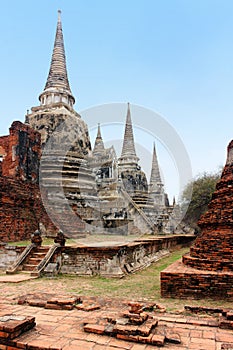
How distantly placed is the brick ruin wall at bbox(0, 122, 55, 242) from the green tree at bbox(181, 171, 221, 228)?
15.4 meters

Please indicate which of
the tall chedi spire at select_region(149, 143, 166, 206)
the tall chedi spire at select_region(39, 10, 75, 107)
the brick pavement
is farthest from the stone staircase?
the tall chedi spire at select_region(149, 143, 166, 206)

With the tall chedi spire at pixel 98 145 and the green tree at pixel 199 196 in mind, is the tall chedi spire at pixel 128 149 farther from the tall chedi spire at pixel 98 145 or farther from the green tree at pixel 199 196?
the green tree at pixel 199 196

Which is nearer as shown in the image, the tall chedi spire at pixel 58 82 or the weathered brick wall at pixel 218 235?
the weathered brick wall at pixel 218 235

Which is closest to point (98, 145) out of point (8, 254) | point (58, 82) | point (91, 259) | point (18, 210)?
point (58, 82)

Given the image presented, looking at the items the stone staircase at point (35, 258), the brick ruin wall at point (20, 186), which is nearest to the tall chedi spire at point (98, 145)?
the brick ruin wall at point (20, 186)

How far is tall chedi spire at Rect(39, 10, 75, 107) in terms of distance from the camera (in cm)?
2297

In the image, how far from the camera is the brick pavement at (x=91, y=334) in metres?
2.83

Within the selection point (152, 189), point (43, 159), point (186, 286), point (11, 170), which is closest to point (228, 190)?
point (186, 286)

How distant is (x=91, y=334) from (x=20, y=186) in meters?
10.4

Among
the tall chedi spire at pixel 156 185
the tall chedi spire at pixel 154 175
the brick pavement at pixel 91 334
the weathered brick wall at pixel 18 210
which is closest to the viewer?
the brick pavement at pixel 91 334

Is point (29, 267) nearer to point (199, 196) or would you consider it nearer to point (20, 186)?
point (20, 186)

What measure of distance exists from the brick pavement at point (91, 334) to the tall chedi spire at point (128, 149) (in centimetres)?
2841

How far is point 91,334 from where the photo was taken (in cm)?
315

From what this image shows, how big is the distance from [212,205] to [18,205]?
776cm
